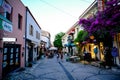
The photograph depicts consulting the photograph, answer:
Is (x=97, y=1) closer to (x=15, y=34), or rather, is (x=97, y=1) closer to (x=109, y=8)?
(x=109, y=8)

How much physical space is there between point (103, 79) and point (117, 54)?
5422 mm

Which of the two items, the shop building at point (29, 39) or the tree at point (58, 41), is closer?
the shop building at point (29, 39)

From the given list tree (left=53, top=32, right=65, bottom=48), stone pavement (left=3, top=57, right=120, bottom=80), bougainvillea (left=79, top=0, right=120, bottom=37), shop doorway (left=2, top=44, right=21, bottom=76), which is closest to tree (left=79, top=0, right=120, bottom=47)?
bougainvillea (left=79, top=0, right=120, bottom=37)

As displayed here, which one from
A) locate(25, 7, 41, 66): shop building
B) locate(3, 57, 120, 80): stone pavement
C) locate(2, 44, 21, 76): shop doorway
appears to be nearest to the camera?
locate(3, 57, 120, 80): stone pavement

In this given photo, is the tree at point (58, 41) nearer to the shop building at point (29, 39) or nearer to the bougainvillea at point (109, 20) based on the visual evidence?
the shop building at point (29, 39)

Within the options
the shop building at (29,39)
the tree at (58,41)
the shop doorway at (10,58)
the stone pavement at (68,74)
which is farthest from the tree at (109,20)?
the tree at (58,41)

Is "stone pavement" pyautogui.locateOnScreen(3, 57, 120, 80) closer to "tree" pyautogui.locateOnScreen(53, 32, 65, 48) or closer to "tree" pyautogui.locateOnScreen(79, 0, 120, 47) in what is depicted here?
"tree" pyautogui.locateOnScreen(79, 0, 120, 47)

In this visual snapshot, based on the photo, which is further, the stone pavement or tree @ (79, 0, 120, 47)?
tree @ (79, 0, 120, 47)

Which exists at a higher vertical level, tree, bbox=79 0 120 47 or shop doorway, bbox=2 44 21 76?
tree, bbox=79 0 120 47

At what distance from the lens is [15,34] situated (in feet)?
39.9

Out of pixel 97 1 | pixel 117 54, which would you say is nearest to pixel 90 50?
pixel 97 1

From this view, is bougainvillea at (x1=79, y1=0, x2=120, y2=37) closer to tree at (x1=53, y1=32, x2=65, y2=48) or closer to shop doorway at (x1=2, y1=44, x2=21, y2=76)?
shop doorway at (x1=2, y1=44, x2=21, y2=76)

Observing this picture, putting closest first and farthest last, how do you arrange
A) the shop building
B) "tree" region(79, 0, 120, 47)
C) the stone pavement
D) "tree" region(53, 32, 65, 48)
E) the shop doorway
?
the stone pavement < the shop doorway < "tree" region(79, 0, 120, 47) < the shop building < "tree" region(53, 32, 65, 48)

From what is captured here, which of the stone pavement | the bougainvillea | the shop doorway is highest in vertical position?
the bougainvillea
